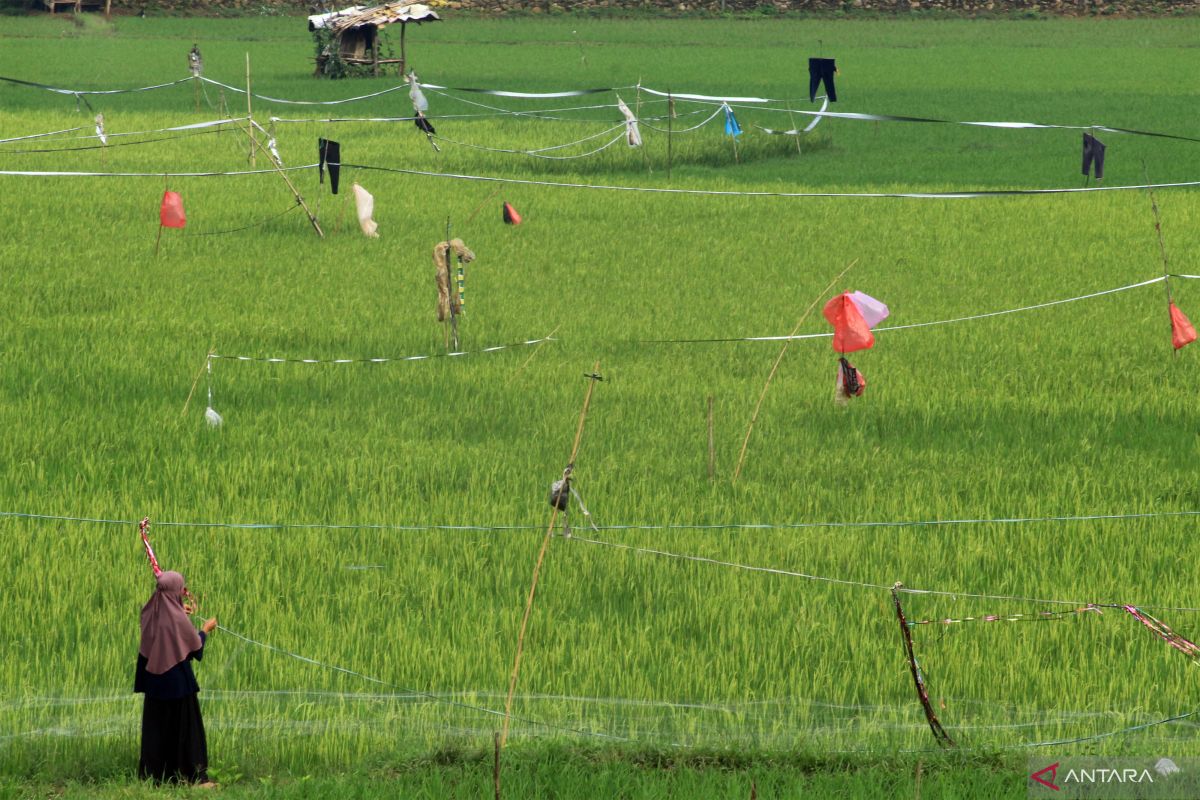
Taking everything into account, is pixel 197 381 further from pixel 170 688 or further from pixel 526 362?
pixel 170 688

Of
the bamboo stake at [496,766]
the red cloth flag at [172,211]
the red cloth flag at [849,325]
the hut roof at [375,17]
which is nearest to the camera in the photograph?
the bamboo stake at [496,766]

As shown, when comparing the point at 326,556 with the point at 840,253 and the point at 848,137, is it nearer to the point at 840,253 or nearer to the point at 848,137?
the point at 840,253

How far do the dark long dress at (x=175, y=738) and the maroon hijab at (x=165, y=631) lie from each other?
4.1 inches

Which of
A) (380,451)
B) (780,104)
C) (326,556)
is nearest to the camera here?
(326,556)

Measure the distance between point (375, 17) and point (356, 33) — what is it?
6.99 ft

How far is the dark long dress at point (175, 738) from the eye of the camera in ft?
15.6

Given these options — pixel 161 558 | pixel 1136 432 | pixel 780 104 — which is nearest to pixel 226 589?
pixel 161 558

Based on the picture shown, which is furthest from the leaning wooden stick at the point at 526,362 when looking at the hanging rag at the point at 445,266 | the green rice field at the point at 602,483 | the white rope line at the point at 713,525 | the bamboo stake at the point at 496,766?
the bamboo stake at the point at 496,766

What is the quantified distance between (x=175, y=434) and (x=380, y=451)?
1.26 meters

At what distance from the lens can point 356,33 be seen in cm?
3575

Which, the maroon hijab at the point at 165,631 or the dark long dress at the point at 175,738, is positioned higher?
the maroon hijab at the point at 165,631

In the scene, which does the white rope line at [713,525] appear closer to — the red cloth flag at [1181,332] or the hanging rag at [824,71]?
the red cloth flag at [1181,332]

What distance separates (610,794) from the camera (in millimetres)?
4801

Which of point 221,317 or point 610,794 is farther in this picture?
point 221,317
